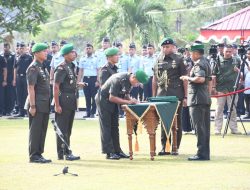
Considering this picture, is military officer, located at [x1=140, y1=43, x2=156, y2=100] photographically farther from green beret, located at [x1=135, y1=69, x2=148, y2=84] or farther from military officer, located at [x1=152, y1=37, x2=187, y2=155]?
green beret, located at [x1=135, y1=69, x2=148, y2=84]

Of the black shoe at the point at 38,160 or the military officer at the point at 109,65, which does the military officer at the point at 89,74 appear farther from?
the black shoe at the point at 38,160

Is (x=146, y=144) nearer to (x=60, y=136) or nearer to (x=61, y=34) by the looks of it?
(x=60, y=136)

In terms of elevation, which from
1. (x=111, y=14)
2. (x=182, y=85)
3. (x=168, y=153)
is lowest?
(x=168, y=153)

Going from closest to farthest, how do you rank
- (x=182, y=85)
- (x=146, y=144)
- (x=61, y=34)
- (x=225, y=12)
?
(x=182, y=85), (x=146, y=144), (x=225, y=12), (x=61, y=34)

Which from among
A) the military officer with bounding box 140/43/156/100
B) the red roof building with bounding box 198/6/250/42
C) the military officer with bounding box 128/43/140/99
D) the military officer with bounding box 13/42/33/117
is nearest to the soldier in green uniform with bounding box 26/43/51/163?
the red roof building with bounding box 198/6/250/42

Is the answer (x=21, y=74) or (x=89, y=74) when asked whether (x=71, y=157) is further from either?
(x=21, y=74)

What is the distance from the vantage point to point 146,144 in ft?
59.9

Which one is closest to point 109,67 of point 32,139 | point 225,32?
point 32,139

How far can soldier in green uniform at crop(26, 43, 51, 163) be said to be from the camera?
15.3 m

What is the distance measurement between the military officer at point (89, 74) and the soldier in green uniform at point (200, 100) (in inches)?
405

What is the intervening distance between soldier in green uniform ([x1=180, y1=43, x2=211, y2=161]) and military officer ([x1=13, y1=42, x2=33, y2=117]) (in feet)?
35.9

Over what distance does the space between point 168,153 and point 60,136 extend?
7.07 feet

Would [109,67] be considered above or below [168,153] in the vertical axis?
above

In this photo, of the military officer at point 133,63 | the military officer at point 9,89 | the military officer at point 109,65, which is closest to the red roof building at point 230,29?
the military officer at point 133,63
